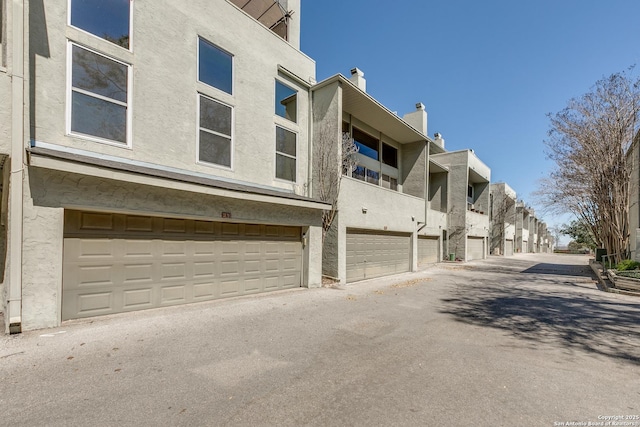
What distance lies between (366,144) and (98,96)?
12.6 metres

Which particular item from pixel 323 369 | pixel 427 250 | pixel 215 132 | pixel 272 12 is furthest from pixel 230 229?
pixel 427 250

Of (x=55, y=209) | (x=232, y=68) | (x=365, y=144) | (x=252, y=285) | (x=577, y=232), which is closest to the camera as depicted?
(x=55, y=209)

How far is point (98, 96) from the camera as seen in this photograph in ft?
20.8

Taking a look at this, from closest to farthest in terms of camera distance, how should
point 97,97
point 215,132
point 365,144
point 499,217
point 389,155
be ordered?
point 97,97 → point 215,132 → point 365,144 → point 389,155 → point 499,217

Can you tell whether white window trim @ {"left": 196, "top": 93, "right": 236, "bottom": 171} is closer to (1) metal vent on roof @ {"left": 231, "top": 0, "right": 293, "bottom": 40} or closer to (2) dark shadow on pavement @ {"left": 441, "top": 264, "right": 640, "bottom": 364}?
(1) metal vent on roof @ {"left": 231, "top": 0, "right": 293, "bottom": 40}

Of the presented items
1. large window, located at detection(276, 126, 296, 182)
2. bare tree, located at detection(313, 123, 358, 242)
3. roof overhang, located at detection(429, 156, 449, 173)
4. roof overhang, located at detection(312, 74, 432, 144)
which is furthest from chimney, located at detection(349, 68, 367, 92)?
roof overhang, located at detection(429, 156, 449, 173)

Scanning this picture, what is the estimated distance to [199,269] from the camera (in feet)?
24.6

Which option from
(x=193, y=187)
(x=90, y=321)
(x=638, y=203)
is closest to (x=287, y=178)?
(x=193, y=187)

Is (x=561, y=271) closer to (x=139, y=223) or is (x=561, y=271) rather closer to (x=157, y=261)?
(x=157, y=261)

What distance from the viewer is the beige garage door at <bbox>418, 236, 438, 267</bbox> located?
1939cm

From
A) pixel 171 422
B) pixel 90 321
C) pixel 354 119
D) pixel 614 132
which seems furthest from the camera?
pixel 354 119

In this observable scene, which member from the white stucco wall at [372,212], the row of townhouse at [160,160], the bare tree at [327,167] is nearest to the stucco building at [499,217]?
the white stucco wall at [372,212]

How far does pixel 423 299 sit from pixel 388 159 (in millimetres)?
10982

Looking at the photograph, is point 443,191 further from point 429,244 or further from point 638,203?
point 638,203
